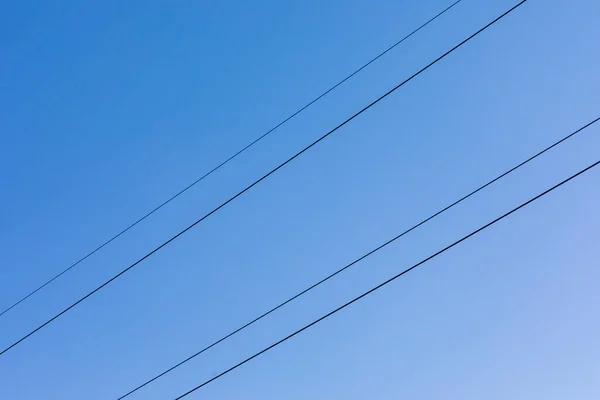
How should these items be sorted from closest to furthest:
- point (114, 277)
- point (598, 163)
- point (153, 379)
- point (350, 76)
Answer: point (598, 163) < point (350, 76) < point (153, 379) < point (114, 277)

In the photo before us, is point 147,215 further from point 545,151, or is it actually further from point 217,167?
point 545,151

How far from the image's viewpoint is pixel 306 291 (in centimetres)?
513

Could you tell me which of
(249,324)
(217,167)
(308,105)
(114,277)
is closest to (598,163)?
(308,105)

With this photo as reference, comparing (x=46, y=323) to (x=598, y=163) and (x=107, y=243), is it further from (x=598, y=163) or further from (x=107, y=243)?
(x=598, y=163)

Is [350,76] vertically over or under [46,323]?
over

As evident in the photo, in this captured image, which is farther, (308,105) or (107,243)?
(107,243)

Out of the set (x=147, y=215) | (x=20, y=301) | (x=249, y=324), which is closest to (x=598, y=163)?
(x=249, y=324)

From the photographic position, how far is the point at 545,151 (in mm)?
3996

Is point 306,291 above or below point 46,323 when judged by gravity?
below

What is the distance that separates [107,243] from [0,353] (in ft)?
7.56

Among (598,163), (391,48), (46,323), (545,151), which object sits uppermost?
(391,48)

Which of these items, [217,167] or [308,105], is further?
[217,167]

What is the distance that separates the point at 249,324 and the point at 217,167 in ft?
6.47

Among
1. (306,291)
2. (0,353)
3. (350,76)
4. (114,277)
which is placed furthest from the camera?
(0,353)
